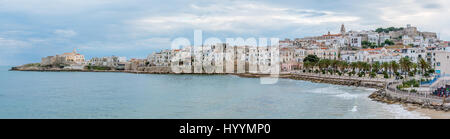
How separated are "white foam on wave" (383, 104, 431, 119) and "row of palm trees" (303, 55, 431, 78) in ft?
66.1

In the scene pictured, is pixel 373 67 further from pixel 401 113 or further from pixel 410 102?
pixel 401 113

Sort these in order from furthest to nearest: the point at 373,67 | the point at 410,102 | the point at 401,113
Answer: the point at 373,67 → the point at 410,102 → the point at 401,113

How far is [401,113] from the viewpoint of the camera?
62.3 ft

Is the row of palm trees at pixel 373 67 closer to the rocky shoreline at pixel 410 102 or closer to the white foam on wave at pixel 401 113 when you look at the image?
the rocky shoreline at pixel 410 102

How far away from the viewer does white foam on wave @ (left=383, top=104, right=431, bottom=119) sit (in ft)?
58.1

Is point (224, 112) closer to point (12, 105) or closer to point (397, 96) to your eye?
point (397, 96)

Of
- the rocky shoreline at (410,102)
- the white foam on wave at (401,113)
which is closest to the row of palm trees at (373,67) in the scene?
the rocky shoreline at (410,102)

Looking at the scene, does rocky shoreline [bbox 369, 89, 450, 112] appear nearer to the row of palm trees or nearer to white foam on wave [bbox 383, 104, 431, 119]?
white foam on wave [bbox 383, 104, 431, 119]

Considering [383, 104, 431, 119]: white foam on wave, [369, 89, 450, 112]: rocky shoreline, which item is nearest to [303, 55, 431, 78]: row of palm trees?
[369, 89, 450, 112]: rocky shoreline

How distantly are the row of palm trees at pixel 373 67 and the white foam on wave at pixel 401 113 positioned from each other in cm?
2015

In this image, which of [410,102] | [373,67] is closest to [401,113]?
[410,102]

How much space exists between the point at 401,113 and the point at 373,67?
3467 centimetres
